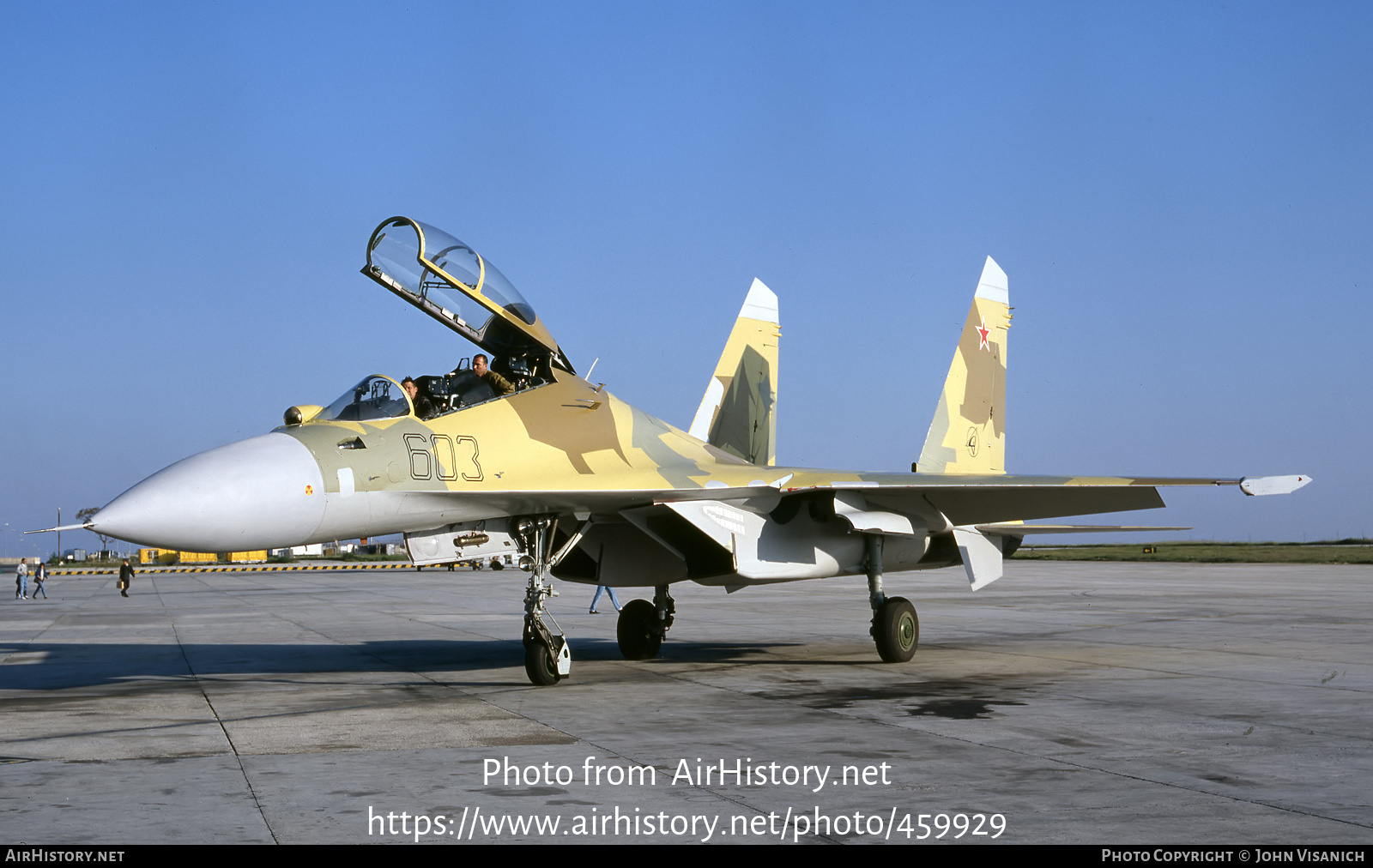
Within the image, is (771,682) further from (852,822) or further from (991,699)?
(852,822)

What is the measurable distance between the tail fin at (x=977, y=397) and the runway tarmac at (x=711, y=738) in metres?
2.41

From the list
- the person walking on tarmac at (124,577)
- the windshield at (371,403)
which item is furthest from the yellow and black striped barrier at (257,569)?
the windshield at (371,403)

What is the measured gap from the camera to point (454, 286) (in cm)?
1037

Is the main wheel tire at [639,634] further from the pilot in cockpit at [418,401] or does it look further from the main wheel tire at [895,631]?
the pilot in cockpit at [418,401]

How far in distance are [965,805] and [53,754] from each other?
543cm

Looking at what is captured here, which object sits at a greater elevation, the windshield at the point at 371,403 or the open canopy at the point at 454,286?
the open canopy at the point at 454,286

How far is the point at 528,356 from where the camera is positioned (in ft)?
35.3

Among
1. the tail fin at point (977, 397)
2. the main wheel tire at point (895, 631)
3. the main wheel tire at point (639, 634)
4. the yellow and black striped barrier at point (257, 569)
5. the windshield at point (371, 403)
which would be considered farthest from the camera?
the yellow and black striped barrier at point (257, 569)

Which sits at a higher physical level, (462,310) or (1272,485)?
(462,310)

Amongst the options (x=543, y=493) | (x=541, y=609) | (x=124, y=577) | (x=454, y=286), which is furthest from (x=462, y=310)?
(x=124, y=577)

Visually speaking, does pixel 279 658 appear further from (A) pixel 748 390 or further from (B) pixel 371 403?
(A) pixel 748 390

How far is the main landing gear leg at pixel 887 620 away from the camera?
1208 centimetres

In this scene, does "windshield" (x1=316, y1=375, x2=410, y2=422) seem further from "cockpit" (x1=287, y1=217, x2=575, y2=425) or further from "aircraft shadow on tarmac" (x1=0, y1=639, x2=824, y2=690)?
"aircraft shadow on tarmac" (x1=0, y1=639, x2=824, y2=690)

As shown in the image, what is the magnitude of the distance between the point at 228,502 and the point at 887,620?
6881mm
